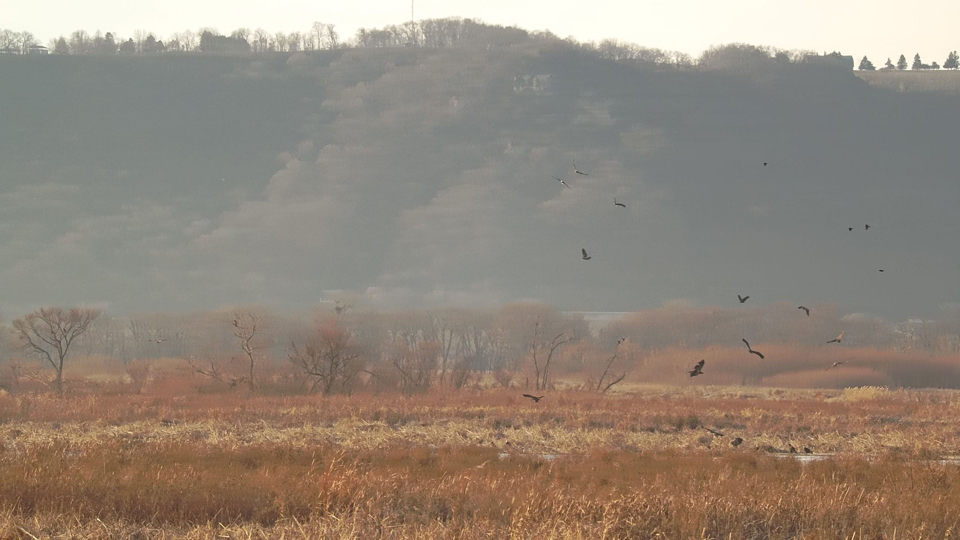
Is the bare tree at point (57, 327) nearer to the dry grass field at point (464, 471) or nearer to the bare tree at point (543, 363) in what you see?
the dry grass field at point (464, 471)

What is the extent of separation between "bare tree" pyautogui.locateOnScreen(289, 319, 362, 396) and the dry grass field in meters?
13.9

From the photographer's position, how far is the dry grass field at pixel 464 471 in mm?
18641

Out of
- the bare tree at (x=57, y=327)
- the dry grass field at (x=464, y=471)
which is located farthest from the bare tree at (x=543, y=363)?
the bare tree at (x=57, y=327)

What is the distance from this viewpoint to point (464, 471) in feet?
94.8

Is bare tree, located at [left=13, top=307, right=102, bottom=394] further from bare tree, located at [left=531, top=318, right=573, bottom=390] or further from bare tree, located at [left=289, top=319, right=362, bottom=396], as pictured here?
bare tree, located at [left=531, top=318, right=573, bottom=390]

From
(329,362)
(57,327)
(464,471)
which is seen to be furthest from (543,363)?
(464,471)

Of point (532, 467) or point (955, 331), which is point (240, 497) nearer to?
point (532, 467)

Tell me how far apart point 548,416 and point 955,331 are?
169583 millimetres

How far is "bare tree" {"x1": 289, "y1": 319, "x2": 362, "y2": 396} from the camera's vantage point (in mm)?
75750

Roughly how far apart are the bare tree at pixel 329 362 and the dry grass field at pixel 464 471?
45.5 feet

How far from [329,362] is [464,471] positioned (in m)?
51.7

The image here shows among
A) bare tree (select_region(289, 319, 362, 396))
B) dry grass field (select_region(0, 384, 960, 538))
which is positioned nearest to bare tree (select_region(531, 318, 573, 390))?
bare tree (select_region(289, 319, 362, 396))

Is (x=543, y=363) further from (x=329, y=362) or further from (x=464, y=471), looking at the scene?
(x=464, y=471)

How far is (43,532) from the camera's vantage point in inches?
684
